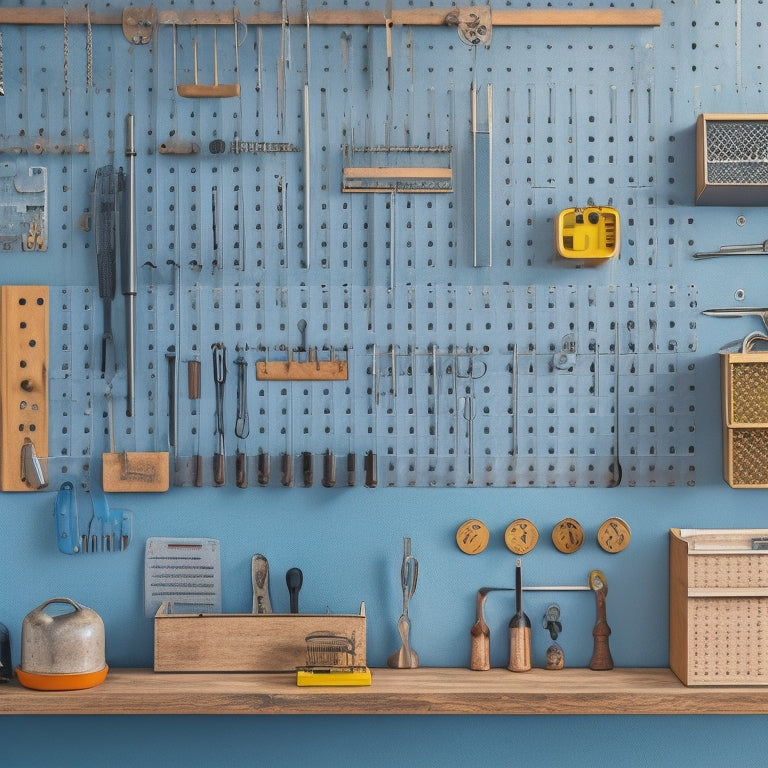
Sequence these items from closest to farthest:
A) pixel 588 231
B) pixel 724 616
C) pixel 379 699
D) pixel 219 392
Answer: pixel 379 699, pixel 724 616, pixel 588 231, pixel 219 392

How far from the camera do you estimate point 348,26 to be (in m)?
2.83

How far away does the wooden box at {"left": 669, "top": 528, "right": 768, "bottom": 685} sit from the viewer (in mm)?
2592

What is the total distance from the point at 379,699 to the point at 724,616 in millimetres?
965

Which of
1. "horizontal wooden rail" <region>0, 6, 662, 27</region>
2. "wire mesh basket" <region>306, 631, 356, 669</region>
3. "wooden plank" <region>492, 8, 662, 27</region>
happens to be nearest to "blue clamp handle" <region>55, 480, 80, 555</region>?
"wire mesh basket" <region>306, 631, 356, 669</region>

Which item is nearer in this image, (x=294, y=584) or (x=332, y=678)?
(x=332, y=678)

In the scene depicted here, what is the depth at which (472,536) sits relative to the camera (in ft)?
9.24

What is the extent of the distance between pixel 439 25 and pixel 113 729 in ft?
7.47

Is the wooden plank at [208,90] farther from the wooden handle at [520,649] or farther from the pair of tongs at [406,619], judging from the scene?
the wooden handle at [520,649]

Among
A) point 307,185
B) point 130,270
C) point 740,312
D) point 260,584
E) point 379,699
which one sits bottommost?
point 379,699

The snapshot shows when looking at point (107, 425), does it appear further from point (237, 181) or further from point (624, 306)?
point (624, 306)

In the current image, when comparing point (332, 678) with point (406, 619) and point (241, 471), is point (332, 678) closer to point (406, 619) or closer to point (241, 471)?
point (406, 619)

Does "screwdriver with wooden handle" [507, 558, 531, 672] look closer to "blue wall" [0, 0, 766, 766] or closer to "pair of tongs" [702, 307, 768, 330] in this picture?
"blue wall" [0, 0, 766, 766]

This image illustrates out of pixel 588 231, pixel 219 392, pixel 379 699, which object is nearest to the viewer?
pixel 379 699

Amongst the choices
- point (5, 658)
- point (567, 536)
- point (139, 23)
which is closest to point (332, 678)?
point (567, 536)
